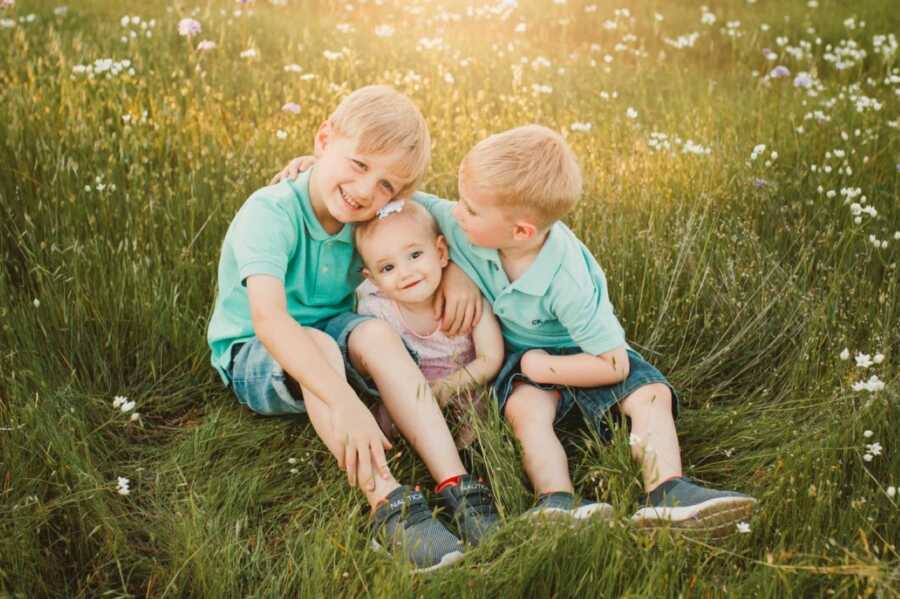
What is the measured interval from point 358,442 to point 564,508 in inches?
25.1

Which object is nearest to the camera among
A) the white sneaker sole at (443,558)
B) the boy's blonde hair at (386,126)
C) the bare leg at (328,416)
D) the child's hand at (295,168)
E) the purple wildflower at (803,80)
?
the white sneaker sole at (443,558)

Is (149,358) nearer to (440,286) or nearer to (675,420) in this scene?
(440,286)

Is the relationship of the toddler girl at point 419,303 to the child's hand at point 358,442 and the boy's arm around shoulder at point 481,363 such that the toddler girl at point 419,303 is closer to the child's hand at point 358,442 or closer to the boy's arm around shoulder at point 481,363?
the boy's arm around shoulder at point 481,363

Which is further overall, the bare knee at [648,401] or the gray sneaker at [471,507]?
the bare knee at [648,401]

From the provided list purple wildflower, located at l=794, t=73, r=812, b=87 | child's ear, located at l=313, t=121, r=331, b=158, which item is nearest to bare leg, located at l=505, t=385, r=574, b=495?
child's ear, located at l=313, t=121, r=331, b=158

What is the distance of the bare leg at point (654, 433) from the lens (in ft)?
9.48

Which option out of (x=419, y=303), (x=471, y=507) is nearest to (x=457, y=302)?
(x=419, y=303)

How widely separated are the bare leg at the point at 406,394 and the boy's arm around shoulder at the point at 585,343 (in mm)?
390

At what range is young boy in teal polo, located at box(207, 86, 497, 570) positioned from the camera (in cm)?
287

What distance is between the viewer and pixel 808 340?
11.3 feet

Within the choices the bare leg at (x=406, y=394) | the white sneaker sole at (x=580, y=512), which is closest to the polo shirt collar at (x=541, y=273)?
A: the bare leg at (x=406, y=394)

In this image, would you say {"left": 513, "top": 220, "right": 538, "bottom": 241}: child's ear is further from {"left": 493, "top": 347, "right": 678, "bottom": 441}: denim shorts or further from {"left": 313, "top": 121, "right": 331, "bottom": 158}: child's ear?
{"left": 313, "top": 121, "right": 331, "bottom": 158}: child's ear

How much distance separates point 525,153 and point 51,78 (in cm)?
291

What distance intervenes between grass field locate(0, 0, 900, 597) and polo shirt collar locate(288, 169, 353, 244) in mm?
642
